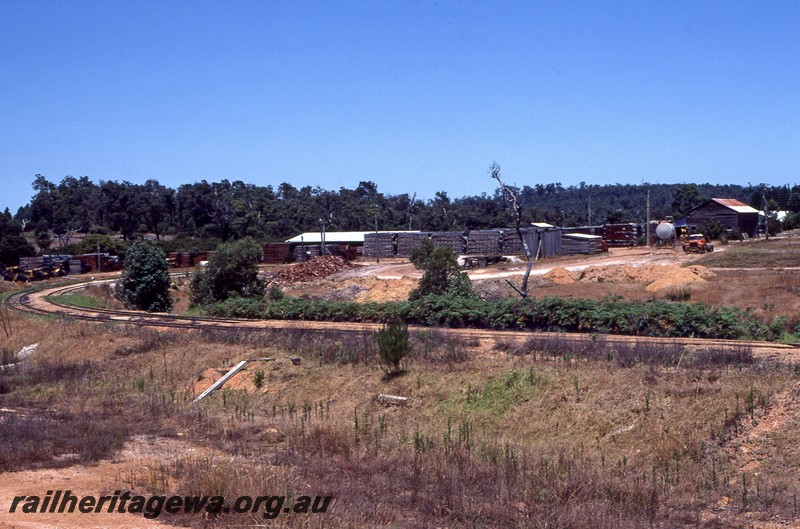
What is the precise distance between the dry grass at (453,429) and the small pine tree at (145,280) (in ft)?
54.7

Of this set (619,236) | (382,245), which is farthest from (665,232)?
(382,245)

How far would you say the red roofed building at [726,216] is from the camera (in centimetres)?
7988

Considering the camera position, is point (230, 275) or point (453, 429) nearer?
point (453, 429)

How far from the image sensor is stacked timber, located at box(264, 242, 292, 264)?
74.6 metres

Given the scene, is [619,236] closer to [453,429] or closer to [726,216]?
[726,216]

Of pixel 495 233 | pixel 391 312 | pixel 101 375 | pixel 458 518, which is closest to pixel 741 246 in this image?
pixel 495 233

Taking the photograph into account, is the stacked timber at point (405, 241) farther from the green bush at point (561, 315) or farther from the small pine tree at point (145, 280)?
the green bush at point (561, 315)

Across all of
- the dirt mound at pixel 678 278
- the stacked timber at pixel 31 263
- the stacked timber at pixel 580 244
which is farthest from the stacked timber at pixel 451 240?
the stacked timber at pixel 31 263

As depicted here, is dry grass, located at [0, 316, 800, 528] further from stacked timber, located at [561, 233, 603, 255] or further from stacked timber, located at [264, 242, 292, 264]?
stacked timber, located at [264, 242, 292, 264]

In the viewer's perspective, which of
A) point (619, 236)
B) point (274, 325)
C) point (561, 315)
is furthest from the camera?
point (619, 236)

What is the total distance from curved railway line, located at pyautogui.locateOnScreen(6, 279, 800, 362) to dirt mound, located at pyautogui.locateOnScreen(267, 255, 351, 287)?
14937mm

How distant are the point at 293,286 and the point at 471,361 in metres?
34.7

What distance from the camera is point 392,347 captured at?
18.0 m

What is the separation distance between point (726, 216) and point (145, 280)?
61209mm
